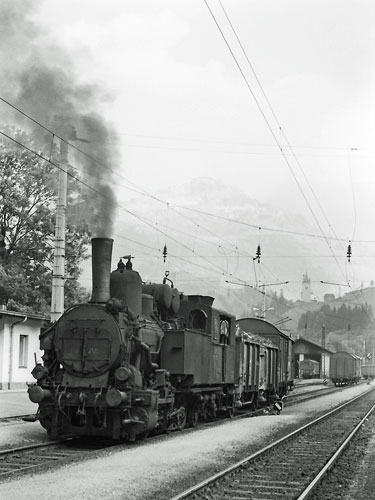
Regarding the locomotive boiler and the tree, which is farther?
the tree

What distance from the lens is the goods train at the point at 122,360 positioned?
43.4ft

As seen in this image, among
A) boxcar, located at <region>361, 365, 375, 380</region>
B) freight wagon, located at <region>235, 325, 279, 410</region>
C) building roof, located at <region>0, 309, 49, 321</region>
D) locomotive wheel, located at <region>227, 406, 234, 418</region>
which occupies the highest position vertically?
building roof, located at <region>0, 309, 49, 321</region>

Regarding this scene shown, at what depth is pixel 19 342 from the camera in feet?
99.5

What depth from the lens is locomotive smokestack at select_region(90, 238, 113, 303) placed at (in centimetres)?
1348

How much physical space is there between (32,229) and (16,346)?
783 centimetres

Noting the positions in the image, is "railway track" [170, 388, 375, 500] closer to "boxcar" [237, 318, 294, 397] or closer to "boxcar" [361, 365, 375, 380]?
"boxcar" [237, 318, 294, 397]

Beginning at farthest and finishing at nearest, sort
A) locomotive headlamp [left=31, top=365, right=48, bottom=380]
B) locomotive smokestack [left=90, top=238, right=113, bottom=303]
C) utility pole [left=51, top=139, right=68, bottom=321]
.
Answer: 1. utility pole [left=51, top=139, right=68, bottom=321]
2. locomotive headlamp [left=31, top=365, right=48, bottom=380]
3. locomotive smokestack [left=90, top=238, right=113, bottom=303]

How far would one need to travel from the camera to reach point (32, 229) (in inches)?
1414

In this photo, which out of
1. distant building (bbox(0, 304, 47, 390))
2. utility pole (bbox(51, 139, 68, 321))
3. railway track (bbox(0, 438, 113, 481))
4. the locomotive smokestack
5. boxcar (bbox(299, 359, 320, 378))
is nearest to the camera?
railway track (bbox(0, 438, 113, 481))

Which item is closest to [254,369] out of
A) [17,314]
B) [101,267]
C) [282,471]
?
[101,267]

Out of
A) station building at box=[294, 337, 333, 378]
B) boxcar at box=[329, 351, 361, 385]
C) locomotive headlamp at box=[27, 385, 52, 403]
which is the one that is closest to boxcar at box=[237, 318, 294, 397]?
locomotive headlamp at box=[27, 385, 52, 403]

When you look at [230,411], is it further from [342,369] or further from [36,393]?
[342,369]

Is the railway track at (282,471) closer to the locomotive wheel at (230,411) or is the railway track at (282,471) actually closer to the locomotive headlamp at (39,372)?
the locomotive wheel at (230,411)

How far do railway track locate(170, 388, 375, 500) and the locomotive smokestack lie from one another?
13.7ft
